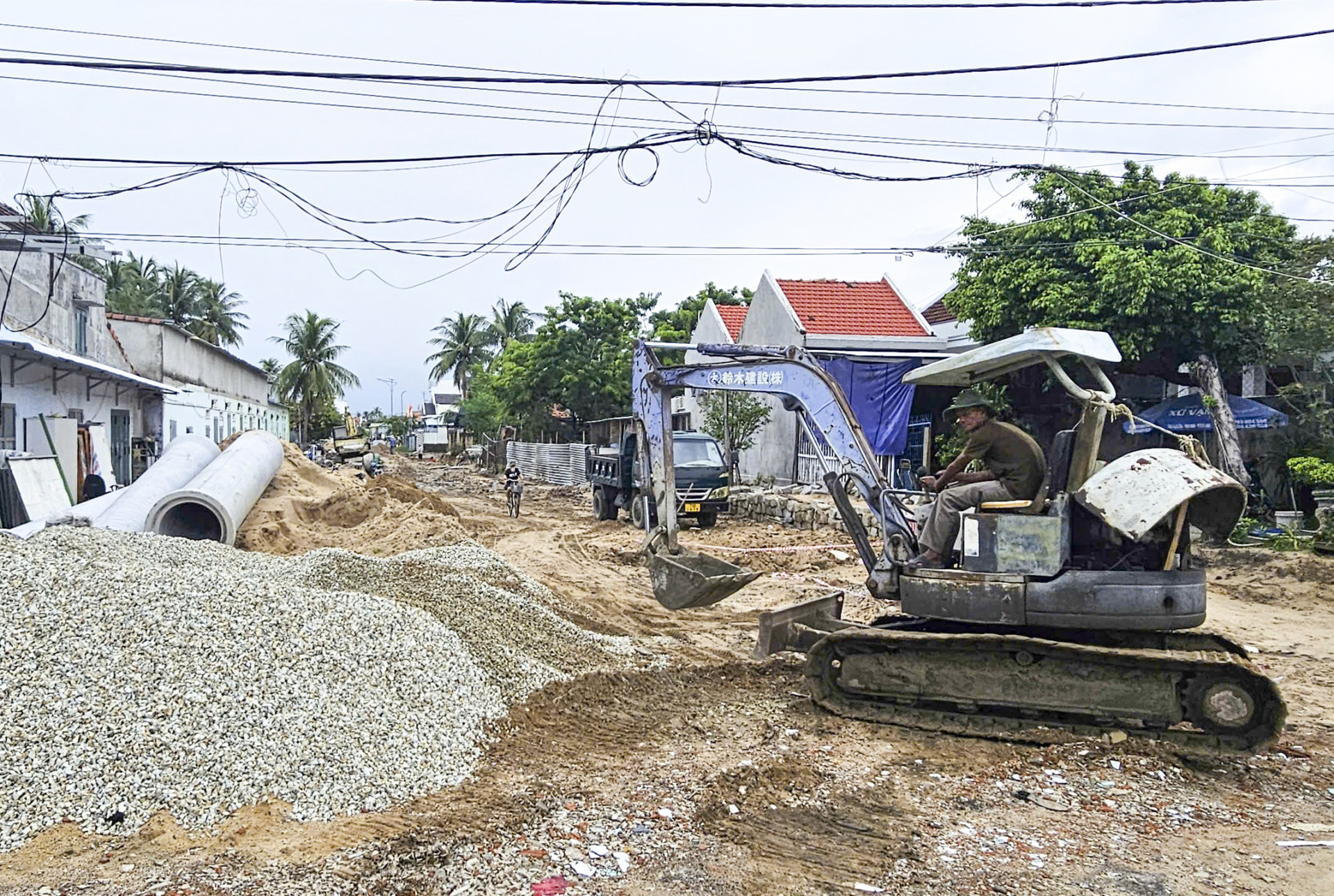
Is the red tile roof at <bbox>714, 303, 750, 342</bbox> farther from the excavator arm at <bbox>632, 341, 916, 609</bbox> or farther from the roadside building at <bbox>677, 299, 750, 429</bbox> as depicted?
the excavator arm at <bbox>632, 341, 916, 609</bbox>

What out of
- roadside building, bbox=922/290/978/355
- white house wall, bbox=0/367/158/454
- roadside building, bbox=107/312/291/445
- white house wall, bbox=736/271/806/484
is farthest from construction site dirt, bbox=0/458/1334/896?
roadside building, bbox=107/312/291/445

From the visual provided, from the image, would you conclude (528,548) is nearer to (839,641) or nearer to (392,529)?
(392,529)

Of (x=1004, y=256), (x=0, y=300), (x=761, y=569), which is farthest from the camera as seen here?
(x=0, y=300)

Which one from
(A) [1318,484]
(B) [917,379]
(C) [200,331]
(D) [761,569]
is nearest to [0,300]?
(D) [761,569]

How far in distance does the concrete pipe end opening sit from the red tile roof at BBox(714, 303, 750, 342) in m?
16.7

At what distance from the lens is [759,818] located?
488 centimetres

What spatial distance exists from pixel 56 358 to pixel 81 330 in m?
7.85

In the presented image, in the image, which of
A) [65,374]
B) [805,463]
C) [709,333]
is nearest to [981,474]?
[805,463]

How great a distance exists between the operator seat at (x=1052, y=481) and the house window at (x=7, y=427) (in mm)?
15101

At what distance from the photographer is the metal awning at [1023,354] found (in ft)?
19.9

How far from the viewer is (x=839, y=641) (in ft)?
21.5

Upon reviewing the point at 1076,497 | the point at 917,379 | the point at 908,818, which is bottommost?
the point at 908,818

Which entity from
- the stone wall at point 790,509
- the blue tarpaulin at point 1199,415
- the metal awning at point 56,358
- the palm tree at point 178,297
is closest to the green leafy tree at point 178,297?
the palm tree at point 178,297

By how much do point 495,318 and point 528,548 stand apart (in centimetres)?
4785
